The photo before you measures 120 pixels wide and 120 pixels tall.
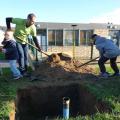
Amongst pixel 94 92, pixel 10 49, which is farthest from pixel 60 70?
pixel 94 92

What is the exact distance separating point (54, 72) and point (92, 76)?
129cm

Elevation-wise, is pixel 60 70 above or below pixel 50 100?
above

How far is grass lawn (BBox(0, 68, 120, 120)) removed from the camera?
7320 millimetres

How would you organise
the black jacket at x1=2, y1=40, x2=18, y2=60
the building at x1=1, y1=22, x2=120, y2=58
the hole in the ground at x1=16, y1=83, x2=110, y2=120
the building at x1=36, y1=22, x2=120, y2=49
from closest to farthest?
the hole in the ground at x1=16, y1=83, x2=110, y2=120, the black jacket at x1=2, y1=40, x2=18, y2=60, the building at x1=1, y1=22, x2=120, y2=58, the building at x1=36, y1=22, x2=120, y2=49

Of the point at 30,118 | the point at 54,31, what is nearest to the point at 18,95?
the point at 30,118

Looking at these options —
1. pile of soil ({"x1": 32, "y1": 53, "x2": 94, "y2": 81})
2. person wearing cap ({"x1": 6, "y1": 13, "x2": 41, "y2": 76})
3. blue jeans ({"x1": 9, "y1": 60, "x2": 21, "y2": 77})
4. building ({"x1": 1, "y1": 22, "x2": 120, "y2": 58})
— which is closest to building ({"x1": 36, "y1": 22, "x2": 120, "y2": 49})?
building ({"x1": 1, "y1": 22, "x2": 120, "y2": 58})

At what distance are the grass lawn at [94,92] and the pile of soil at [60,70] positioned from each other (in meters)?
0.82

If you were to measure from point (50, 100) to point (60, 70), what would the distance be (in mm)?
1703

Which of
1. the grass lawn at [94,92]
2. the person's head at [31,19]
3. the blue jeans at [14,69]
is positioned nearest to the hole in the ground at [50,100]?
the grass lawn at [94,92]

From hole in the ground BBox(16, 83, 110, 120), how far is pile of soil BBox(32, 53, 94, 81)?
87cm

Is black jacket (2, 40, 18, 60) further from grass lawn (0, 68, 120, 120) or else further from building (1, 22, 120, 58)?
building (1, 22, 120, 58)

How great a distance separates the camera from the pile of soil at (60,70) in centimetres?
1194

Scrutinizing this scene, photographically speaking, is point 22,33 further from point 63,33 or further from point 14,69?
point 63,33

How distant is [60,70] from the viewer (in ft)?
40.7
